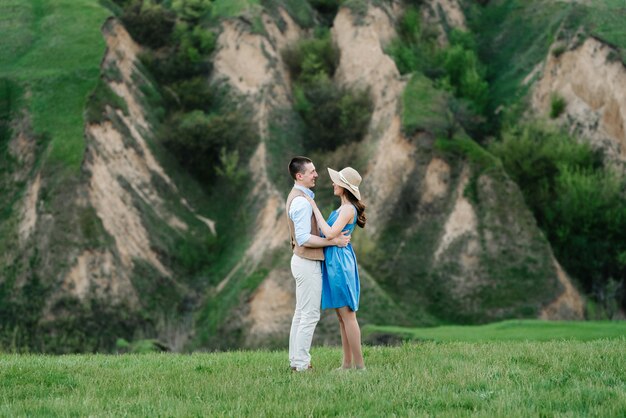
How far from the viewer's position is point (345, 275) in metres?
11.9

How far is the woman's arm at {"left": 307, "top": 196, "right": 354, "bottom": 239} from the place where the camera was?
11.8m

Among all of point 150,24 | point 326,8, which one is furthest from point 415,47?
point 150,24

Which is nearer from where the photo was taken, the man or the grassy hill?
the man

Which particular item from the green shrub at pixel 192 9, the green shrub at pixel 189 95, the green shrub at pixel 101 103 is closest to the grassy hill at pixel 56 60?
the green shrub at pixel 101 103

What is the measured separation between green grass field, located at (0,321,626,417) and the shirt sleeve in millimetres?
1807

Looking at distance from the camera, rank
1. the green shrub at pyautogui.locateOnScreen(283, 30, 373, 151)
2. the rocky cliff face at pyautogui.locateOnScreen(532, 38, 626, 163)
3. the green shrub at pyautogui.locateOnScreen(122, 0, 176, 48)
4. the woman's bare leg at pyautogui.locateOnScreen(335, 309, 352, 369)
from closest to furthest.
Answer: the woman's bare leg at pyautogui.locateOnScreen(335, 309, 352, 369) < the rocky cliff face at pyautogui.locateOnScreen(532, 38, 626, 163) < the green shrub at pyautogui.locateOnScreen(283, 30, 373, 151) < the green shrub at pyautogui.locateOnScreen(122, 0, 176, 48)

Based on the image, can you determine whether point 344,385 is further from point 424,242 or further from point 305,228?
point 424,242

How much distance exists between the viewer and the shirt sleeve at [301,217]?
1187 centimetres

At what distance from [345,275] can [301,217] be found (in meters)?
0.97

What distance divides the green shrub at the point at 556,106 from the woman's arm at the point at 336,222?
43.2 metres

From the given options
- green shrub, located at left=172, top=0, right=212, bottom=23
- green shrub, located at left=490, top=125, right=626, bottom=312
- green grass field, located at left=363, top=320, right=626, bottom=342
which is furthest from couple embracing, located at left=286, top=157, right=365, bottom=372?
green shrub, located at left=172, top=0, right=212, bottom=23

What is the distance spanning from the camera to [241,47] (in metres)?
53.6

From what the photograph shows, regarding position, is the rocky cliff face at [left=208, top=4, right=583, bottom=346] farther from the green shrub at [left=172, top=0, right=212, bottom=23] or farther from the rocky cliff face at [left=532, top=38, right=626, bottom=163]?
the rocky cliff face at [left=532, top=38, right=626, bottom=163]

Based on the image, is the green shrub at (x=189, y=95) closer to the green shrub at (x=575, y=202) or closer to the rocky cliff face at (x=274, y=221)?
the rocky cliff face at (x=274, y=221)
